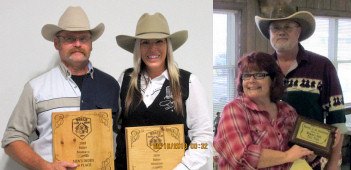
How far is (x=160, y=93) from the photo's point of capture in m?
1.28

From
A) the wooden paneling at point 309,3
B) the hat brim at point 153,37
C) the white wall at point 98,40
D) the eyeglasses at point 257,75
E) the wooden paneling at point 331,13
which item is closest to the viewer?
the eyeglasses at point 257,75

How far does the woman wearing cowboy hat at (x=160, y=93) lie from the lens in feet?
4.13

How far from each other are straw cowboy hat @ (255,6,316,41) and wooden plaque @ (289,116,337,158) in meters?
0.35

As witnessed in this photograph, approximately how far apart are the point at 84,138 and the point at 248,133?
613 mm

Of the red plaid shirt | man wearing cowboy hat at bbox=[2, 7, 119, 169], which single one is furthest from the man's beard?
man wearing cowboy hat at bbox=[2, 7, 119, 169]

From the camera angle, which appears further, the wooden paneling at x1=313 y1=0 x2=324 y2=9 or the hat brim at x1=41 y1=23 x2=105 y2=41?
the wooden paneling at x1=313 y1=0 x2=324 y2=9

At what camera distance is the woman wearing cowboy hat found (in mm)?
1258

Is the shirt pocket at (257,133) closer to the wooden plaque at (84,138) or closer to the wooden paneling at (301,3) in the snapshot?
the wooden plaque at (84,138)

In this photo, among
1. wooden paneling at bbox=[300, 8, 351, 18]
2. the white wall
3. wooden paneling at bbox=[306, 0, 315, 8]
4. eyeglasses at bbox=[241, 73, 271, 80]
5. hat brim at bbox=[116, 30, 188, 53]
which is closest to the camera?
eyeglasses at bbox=[241, 73, 271, 80]

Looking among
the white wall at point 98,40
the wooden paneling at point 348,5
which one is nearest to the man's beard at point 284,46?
the white wall at point 98,40

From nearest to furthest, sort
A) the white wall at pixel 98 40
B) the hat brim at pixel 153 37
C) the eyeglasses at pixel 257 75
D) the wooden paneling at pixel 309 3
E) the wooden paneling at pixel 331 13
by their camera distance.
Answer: the eyeglasses at pixel 257 75
the hat brim at pixel 153 37
the white wall at pixel 98 40
the wooden paneling at pixel 309 3
the wooden paneling at pixel 331 13

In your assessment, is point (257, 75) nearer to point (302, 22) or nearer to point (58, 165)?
point (302, 22)

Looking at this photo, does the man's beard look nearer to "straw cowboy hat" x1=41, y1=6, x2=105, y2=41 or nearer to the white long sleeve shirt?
the white long sleeve shirt

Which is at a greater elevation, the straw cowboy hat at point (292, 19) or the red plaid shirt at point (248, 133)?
the straw cowboy hat at point (292, 19)
